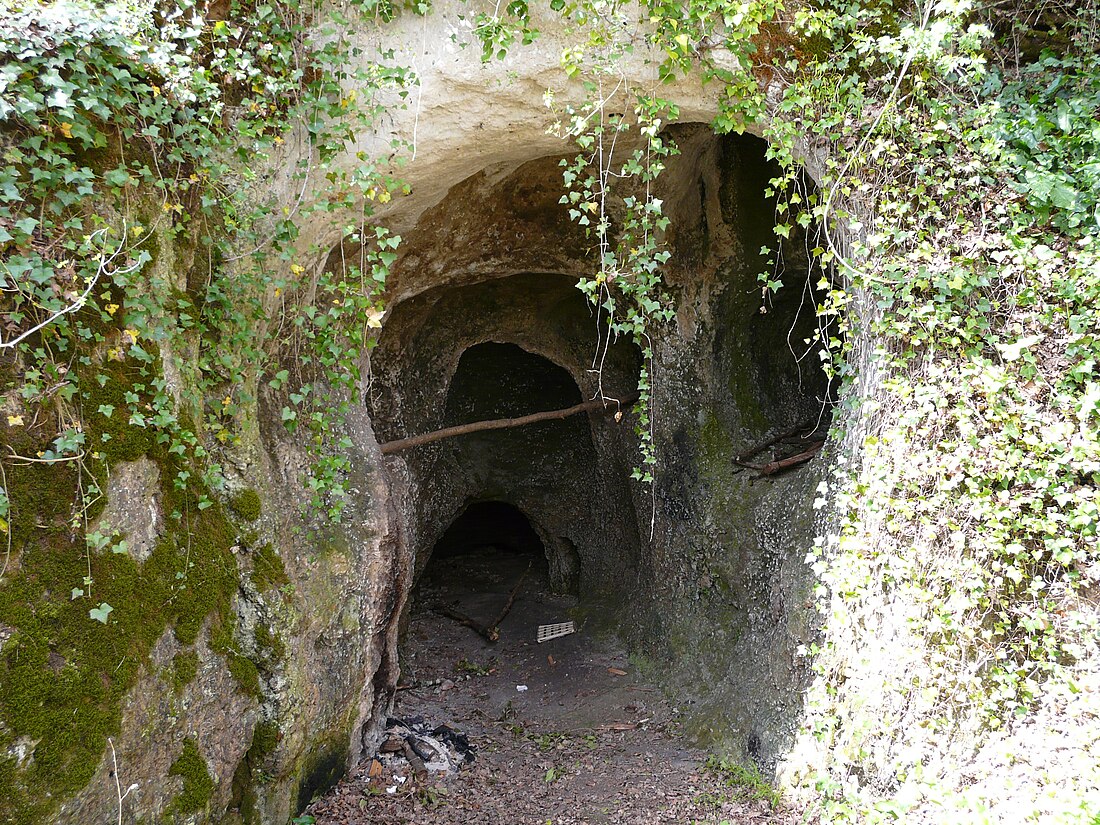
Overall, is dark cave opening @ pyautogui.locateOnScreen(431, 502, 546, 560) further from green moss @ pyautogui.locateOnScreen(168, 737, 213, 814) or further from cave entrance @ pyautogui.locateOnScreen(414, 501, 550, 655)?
green moss @ pyautogui.locateOnScreen(168, 737, 213, 814)

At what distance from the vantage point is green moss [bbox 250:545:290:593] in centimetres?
394

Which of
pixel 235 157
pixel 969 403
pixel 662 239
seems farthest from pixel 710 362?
pixel 235 157

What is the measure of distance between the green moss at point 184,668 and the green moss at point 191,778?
27 centimetres

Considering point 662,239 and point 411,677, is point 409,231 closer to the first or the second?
point 662,239

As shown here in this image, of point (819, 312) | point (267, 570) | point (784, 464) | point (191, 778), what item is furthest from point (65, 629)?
point (784, 464)

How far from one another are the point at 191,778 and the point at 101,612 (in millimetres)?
1108

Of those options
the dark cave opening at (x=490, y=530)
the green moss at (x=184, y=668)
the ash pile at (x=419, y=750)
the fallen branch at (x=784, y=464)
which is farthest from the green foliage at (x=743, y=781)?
the dark cave opening at (x=490, y=530)

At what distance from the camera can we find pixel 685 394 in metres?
6.43

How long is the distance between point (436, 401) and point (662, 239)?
3246 millimetres

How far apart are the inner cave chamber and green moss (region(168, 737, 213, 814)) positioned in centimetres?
236

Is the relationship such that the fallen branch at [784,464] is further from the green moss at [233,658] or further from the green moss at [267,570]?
the green moss at [233,658]

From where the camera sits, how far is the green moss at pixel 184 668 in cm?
320

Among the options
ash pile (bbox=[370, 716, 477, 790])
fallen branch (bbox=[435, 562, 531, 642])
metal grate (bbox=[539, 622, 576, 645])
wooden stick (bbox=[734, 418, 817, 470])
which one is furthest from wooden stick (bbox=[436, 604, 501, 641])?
wooden stick (bbox=[734, 418, 817, 470])

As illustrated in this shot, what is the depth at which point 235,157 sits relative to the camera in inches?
139
